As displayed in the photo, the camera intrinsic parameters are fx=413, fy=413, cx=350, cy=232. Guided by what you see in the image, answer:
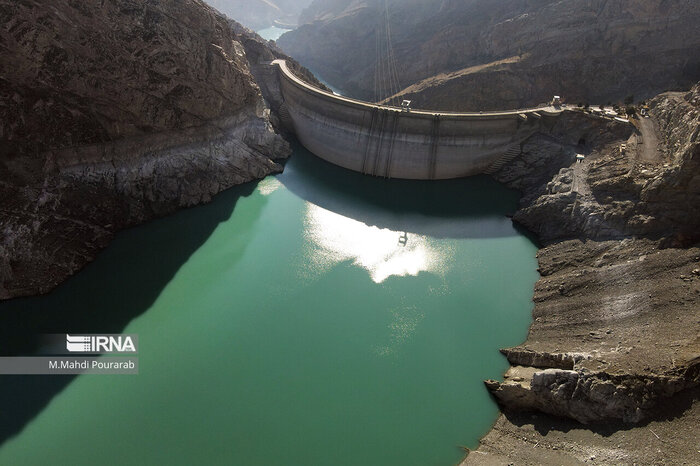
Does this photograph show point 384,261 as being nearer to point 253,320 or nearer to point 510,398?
point 253,320

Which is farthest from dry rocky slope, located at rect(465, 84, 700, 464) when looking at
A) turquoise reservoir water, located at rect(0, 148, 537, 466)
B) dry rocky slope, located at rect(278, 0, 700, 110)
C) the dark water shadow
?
dry rocky slope, located at rect(278, 0, 700, 110)

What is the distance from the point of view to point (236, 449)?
648 inches

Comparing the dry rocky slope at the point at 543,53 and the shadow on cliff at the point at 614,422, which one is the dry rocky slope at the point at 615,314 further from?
the dry rocky slope at the point at 543,53

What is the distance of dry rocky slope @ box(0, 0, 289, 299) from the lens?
2347 centimetres

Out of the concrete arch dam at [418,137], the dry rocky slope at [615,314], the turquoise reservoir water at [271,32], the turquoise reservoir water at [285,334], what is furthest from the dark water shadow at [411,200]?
the turquoise reservoir water at [271,32]

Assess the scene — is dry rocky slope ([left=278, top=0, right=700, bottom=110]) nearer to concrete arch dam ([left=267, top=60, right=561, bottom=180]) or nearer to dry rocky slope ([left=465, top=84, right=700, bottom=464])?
concrete arch dam ([left=267, top=60, right=561, bottom=180])

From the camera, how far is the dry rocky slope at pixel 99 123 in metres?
23.5

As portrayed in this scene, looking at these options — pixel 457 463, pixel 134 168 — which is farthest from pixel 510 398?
pixel 134 168

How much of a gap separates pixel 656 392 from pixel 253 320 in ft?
58.2

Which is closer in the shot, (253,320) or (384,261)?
(253,320)

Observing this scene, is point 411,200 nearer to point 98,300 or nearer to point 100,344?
point 98,300

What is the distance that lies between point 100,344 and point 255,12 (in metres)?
156

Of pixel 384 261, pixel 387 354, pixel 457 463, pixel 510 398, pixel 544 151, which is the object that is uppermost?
pixel 544 151

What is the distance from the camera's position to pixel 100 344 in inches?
819
